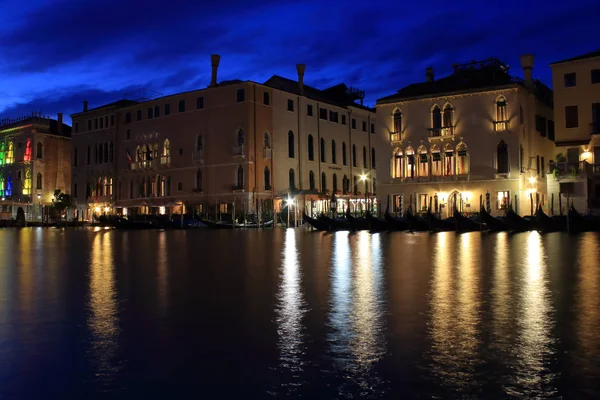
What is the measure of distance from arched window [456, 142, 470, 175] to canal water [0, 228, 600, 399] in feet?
74.8

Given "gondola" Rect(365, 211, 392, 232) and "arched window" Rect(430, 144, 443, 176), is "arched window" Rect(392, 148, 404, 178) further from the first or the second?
"gondola" Rect(365, 211, 392, 232)

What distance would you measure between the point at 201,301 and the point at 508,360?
3602mm

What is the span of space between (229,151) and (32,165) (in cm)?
2451

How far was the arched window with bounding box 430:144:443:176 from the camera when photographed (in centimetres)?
3275

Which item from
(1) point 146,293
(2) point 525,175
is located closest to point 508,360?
(1) point 146,293

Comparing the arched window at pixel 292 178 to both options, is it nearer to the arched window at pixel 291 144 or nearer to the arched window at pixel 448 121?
the arched window at pixel 291 144

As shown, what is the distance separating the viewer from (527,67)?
32.9 meters

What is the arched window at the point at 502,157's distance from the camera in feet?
102

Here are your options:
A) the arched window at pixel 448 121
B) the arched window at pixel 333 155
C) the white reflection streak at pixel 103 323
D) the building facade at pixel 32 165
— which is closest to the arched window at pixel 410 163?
the arched window at pixel 448 121

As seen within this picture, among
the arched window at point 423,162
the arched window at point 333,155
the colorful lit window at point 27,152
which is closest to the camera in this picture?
the arched window at point 423,162

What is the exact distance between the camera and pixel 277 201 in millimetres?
39531

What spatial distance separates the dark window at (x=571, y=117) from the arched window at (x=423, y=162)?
676 centimetres

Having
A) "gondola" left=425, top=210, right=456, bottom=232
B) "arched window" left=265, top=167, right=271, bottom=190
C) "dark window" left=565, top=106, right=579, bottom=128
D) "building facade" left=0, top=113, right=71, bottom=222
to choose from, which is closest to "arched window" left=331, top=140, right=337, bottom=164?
"arched window" left=265, top=167, right=271, bottom=190

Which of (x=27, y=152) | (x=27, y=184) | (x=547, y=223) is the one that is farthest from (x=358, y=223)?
(x=27, y=184)
